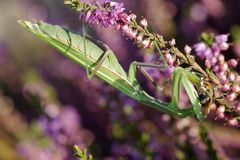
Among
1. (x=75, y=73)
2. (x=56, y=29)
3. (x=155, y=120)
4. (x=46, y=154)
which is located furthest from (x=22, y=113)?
(x=56, y=29)

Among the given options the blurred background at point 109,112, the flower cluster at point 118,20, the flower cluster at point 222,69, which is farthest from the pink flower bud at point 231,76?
the blurred background at point 109,112

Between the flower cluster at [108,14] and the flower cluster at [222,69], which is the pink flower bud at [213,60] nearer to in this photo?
the flower cluster at [222,69]

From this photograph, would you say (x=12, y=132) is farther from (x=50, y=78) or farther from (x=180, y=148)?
(x=180, y=148)

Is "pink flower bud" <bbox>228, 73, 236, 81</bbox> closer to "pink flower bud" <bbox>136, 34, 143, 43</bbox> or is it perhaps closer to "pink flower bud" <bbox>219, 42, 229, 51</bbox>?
"pink flower bud" <bbox>219, 42, 229, 51</bbox>

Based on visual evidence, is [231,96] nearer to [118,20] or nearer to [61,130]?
[118,20]

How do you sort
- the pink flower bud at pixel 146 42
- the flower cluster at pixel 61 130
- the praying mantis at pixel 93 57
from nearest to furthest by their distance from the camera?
the pink flower bud at pixel 146 42 → the praying mantis at pixel 93 57 → the flower cluster at pixel 61 130

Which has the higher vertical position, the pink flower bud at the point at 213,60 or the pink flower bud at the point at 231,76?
the pink flower bud at the point at 231,76

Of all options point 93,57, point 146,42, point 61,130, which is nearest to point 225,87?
point 146,42

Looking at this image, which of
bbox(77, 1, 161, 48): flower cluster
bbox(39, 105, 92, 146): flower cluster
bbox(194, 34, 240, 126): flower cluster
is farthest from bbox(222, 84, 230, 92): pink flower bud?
bbox(39, 105, 92, 146): flower cluster
